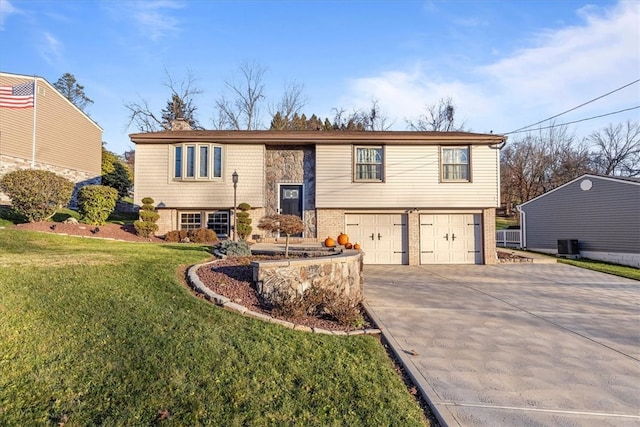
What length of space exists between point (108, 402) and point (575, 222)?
67.7ft

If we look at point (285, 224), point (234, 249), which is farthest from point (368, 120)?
point (285, 224)

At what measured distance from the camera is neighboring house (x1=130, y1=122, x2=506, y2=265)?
38.3 feet

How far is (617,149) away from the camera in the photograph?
108ft

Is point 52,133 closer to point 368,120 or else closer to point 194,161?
point 194,161

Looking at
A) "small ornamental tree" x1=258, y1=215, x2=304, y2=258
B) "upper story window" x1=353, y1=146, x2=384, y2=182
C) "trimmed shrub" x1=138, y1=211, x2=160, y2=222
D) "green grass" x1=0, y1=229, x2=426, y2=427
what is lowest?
"green grass" x1=0, y1=229, x2=426, y2=427

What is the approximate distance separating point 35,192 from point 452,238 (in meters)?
14.3

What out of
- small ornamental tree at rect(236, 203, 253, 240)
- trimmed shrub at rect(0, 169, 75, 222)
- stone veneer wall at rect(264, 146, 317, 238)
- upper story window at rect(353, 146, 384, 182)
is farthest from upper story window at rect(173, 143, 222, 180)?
upper story window at rect(353, 146, 384, 182)

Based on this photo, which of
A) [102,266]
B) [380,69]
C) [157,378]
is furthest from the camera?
[380,69]

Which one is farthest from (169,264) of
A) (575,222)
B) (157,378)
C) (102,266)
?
(575,222)

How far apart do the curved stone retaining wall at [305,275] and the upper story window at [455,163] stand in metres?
7.72

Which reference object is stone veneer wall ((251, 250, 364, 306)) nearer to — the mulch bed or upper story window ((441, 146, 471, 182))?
the mulch bed

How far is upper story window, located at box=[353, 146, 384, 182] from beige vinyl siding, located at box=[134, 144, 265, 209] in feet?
11.9

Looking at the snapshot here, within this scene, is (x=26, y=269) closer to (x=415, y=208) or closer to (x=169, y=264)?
(x=169, y=264)

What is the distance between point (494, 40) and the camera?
1093 cm
